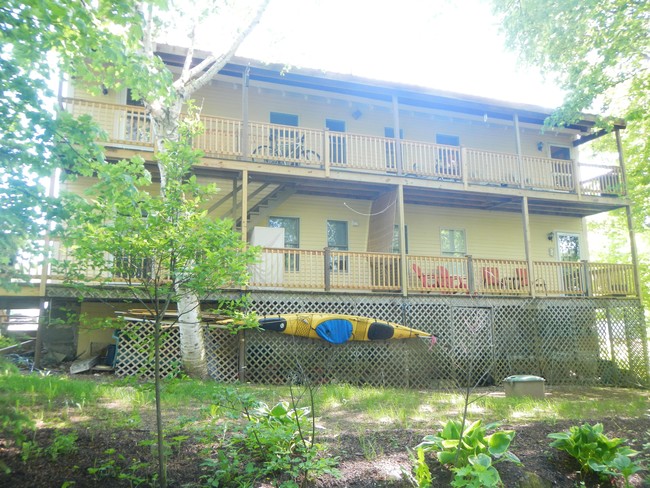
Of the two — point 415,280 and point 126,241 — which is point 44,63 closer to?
point 126,241

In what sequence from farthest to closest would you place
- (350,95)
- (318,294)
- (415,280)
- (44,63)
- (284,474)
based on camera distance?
(350,95), (415,280), (318,294), (44,63), (284,474)

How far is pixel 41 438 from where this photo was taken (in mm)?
4863

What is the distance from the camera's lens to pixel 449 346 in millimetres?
13578

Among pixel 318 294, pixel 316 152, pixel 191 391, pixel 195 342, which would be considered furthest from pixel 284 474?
pixel 316 152

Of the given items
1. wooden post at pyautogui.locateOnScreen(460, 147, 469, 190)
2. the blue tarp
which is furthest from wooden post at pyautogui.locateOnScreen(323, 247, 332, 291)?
wooden post at pyautogui.locateOnScreen(460, 147, 469, 190)

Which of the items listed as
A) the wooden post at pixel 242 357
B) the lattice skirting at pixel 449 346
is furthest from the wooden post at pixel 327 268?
the wooden post at pixel 242 357

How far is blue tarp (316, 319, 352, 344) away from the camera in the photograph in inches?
471

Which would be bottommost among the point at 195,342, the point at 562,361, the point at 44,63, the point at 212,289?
the point at 562,361

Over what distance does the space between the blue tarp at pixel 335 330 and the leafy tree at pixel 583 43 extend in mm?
9214

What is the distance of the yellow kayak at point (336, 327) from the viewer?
38.5 ft

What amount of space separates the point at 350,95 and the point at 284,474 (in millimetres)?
13699

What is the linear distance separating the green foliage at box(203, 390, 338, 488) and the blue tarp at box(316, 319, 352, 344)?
6.90 metres

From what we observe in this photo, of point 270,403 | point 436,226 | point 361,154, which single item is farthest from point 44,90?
point 436,226

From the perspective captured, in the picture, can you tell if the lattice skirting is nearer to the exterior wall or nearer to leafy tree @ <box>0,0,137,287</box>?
the exterior wall
